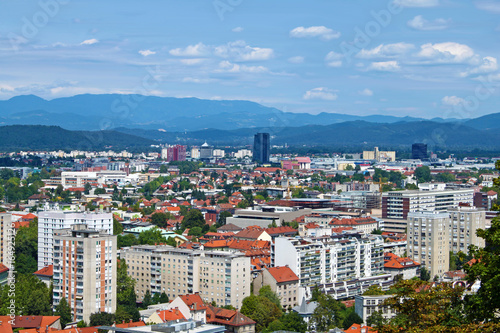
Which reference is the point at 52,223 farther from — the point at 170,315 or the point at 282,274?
the point at 170,315

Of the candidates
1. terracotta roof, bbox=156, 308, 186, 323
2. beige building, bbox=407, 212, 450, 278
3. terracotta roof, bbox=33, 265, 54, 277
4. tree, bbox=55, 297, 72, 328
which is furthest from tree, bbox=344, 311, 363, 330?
beige building, bbox=407, 212, 450, 278

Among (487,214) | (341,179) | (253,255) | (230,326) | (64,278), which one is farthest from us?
(341,179)

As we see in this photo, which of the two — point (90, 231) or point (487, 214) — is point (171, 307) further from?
point (487, 214)

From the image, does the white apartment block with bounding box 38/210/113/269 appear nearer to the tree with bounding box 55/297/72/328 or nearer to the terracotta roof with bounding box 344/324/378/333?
the tree with bounding box 55/297/72/328

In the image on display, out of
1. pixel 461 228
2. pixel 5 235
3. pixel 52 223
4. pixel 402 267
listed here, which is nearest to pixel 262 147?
pixel 461 228

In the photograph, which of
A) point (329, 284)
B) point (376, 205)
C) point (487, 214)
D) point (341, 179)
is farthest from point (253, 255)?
point (341, 179)
